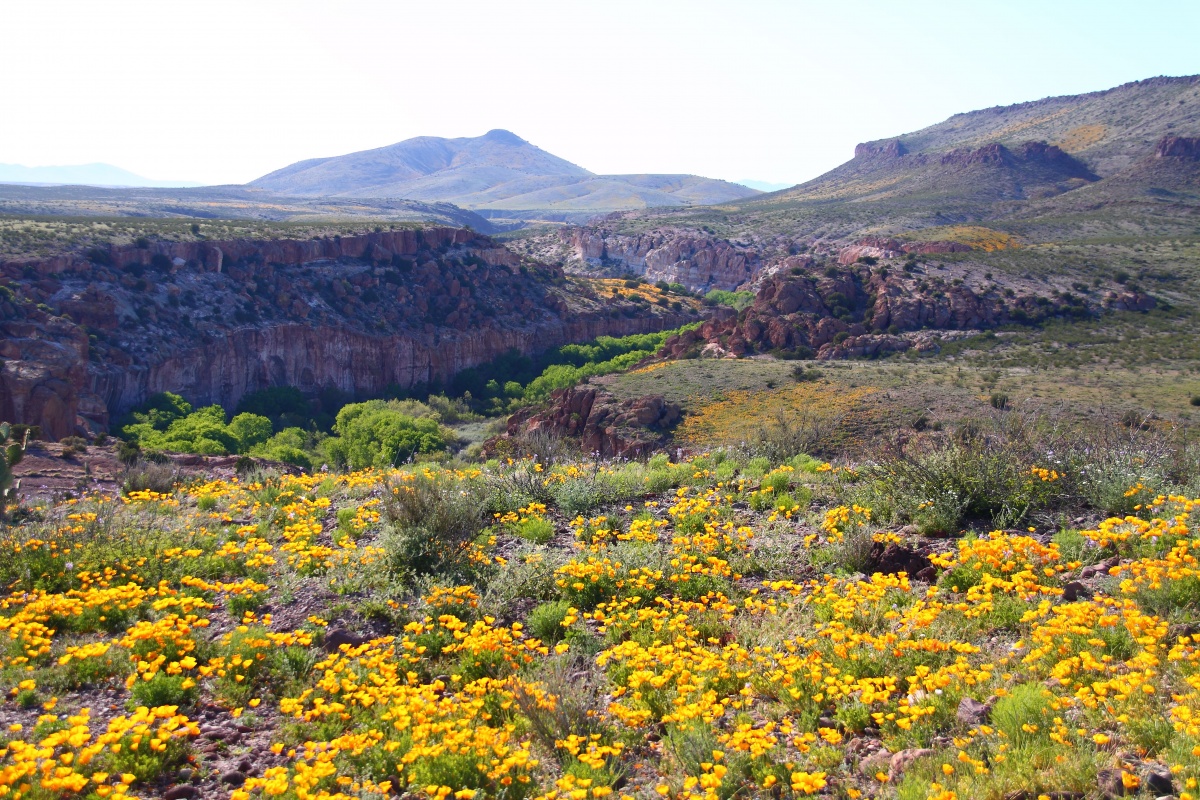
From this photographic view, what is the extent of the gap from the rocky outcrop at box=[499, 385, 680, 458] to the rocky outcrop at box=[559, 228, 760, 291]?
173 ft

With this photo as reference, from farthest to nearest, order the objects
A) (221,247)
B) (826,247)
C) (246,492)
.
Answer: (826,247), (221,247), (246,492)

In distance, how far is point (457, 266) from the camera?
205 ft

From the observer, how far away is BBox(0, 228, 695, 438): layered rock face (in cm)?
3509

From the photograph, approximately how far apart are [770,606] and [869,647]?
37.4 inches

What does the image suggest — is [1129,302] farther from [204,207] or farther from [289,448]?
[204,207]

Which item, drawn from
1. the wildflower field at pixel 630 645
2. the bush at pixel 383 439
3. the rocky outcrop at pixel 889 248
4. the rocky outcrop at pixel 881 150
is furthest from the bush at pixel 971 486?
the rocky outcrop at pixel 881 150

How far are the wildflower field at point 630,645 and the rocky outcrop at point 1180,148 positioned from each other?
3355 inches

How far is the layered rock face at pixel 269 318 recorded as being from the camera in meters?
35.1

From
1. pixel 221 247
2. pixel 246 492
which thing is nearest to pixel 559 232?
pixel 221 247

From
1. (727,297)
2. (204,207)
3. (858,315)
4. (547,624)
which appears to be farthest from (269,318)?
(204,207)

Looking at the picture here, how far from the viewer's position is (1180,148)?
7412 centimetres

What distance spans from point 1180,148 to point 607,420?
7342 centimetres

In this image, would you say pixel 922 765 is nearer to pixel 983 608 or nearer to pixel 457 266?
pixel 983 608

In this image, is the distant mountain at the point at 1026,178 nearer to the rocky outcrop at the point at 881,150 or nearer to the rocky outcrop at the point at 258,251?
the rocky outcrop at the point at 881,150
